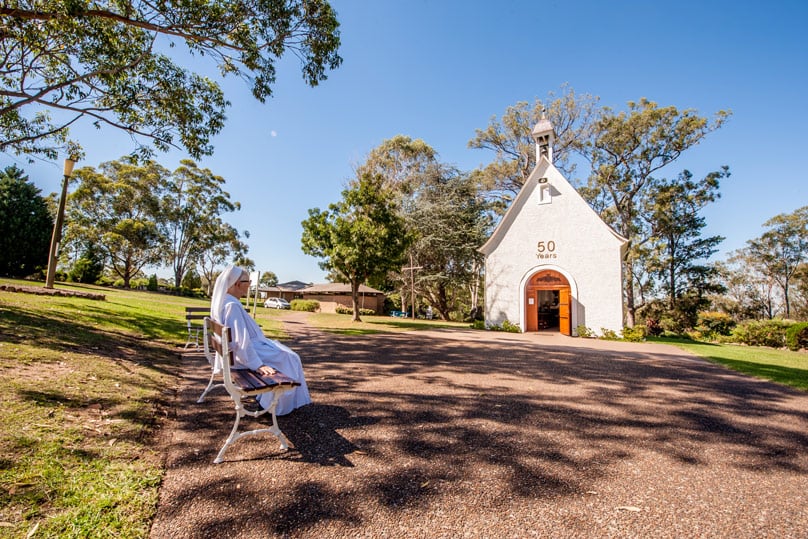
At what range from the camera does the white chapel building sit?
1696 cm

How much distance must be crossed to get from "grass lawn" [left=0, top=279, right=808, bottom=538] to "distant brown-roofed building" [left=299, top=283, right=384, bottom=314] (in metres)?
36.4

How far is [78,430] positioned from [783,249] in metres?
50.4

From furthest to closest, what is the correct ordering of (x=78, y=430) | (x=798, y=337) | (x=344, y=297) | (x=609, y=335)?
(x=344, y=297), (x=609, y=335), (x=798, y=337), (x=78, y=430)

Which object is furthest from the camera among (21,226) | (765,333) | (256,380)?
(21,226)

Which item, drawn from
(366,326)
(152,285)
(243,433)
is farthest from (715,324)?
(152,285)

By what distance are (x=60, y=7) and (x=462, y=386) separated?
10800mm

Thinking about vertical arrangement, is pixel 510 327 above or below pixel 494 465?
above

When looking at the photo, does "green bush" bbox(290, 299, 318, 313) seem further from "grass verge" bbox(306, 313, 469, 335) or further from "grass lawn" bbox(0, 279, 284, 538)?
"grass lawn" bbox(0, 279, 284, 538)

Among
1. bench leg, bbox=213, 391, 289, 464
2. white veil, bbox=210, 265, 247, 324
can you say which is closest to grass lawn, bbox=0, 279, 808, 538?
bench leg, bbox=213, 391, 289, 464

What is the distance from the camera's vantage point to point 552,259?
18.4 metres

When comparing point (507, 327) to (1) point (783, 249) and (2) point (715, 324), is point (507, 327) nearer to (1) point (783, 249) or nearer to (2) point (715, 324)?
(2) point (715, 324)

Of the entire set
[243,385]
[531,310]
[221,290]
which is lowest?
[243,385]

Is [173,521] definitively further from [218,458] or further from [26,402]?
[26,402]

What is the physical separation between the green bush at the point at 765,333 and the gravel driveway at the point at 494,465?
604 inches
